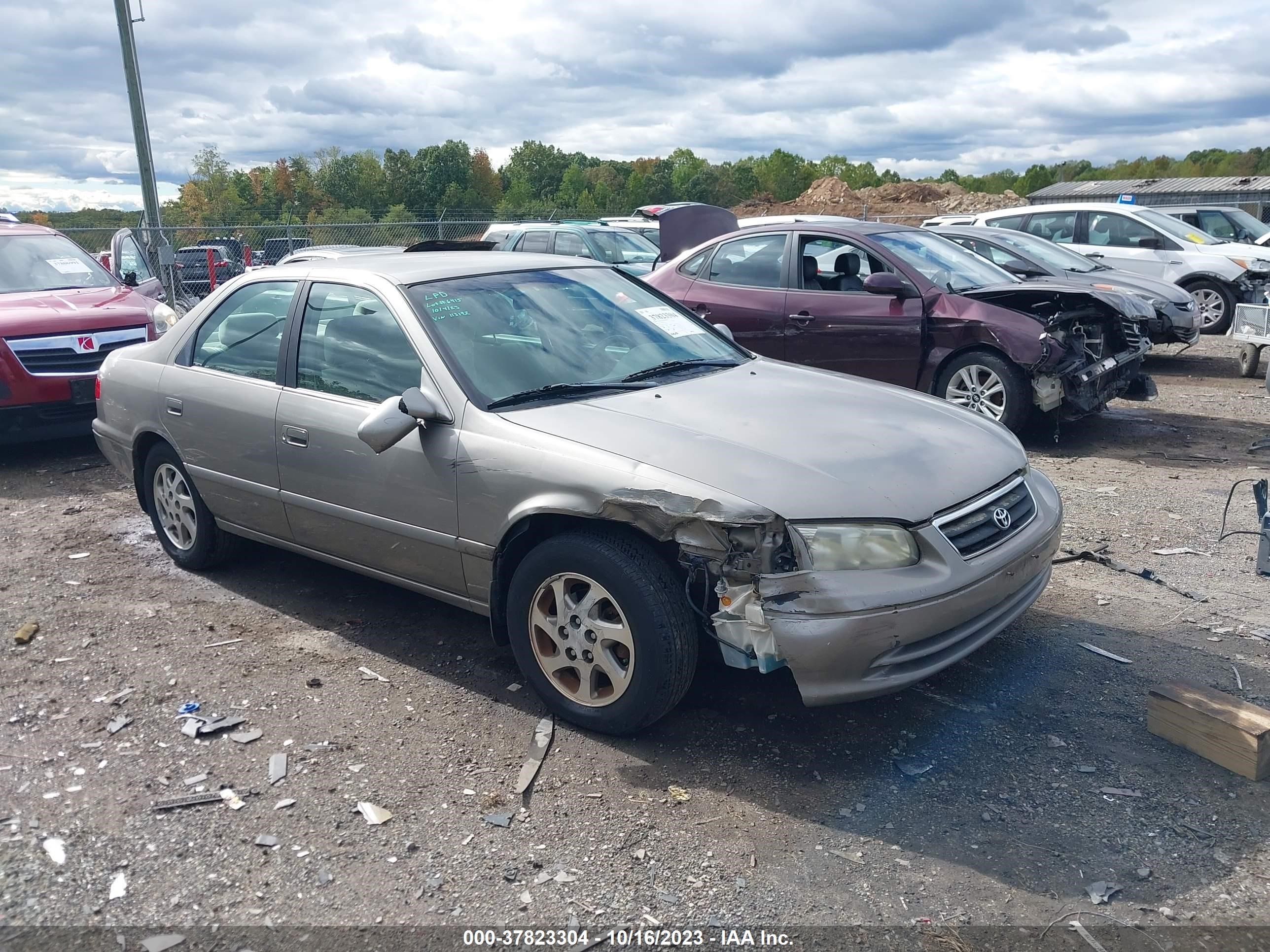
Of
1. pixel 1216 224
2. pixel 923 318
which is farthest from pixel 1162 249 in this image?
pixel 923 318

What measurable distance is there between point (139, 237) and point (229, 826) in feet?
59.0

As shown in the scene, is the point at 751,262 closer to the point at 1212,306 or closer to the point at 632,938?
the point at 632,938

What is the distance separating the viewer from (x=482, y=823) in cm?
320

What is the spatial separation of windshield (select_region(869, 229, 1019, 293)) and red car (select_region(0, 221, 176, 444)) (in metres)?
6.15

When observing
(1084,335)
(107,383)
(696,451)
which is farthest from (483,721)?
(1084,335)

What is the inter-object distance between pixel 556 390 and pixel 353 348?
0.99 metres

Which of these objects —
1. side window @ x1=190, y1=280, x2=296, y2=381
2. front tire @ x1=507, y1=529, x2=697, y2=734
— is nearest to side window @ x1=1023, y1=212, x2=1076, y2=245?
side window @ x1=190, y1=280, x2=296, y2=381

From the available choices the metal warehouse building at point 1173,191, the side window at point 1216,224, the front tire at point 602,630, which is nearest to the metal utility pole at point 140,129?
the front tire at point 602,630

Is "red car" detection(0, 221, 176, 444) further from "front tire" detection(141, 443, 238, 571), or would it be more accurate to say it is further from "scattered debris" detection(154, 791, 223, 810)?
"scattered debris" detection(154, 791, 223, 810)

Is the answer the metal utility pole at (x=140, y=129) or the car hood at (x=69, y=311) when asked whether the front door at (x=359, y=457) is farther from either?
the metal utility pole at (x=140, y=129)

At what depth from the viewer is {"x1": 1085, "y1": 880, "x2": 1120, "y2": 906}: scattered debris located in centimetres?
275

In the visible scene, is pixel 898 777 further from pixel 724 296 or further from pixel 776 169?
pixel 776 169

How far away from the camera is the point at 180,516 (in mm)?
5465

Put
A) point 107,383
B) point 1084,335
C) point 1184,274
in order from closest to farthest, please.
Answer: point 107,383 < point 1084,335 < point 1184,274
